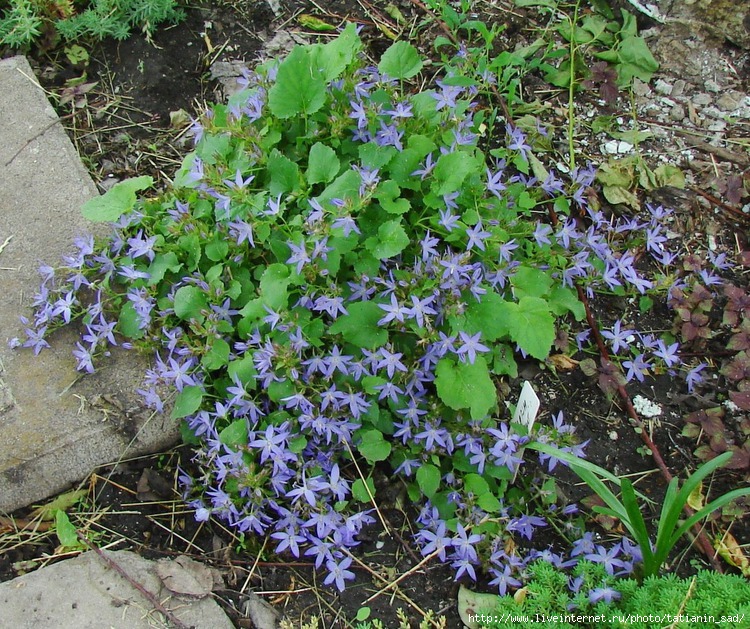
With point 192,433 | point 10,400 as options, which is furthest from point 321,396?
point 10,400

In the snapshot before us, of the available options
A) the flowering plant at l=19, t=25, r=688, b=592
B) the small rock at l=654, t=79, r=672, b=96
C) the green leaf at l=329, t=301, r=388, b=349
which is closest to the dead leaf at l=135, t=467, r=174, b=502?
the flowering plant at l=19, t=25, r=688, b=592

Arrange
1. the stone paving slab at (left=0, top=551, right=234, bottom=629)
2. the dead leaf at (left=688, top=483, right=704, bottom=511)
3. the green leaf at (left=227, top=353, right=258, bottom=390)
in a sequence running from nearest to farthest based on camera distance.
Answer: the stone paving slab at (left=0, top=551, right=234, bottom=629) < the green leaf at (left=227, top=353, right=258, bottom=390) < the dead leaf at (left=688, top=483, right=704, bottom=511)

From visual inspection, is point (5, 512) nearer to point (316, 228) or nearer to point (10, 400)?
point (10, 400)

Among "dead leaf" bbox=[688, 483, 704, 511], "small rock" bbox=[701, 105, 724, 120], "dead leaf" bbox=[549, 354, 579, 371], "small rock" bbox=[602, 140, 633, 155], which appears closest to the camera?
"dead leaf" bbox=[688, 483, 704, 511]

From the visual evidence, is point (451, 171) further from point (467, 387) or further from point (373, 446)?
point (373, 446)

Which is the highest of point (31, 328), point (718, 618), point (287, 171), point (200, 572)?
point (287, 171)

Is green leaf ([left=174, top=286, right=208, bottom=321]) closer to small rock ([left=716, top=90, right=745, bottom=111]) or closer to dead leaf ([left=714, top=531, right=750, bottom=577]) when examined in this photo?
dead leaf ([left=714, top=531, right=750, bottom=577])

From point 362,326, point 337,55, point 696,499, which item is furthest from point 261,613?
point 337,55
